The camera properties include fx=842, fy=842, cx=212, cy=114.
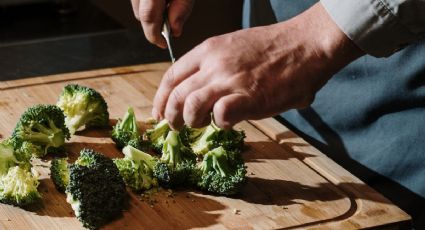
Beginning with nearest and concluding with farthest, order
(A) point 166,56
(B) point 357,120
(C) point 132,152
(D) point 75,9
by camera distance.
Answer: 1. (C) point 132,152
2. (B) point 357,120
3. (A) point 166,56
4. (D) point 75,9

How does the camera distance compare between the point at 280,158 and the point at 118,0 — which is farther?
the point at 118,0

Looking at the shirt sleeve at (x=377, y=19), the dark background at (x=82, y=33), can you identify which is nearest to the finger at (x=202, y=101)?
the shirt sleeve at (x=377, y=19)

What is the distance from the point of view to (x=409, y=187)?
206 centimetres

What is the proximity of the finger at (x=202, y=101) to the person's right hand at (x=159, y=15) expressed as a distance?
0.43 metres

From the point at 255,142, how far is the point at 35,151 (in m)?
0.54

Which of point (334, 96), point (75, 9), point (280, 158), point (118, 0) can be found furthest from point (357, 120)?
point (75, 9)

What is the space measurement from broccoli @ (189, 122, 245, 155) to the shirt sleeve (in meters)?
0.53

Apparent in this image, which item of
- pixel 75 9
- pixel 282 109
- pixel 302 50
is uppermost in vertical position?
pixel 302 50

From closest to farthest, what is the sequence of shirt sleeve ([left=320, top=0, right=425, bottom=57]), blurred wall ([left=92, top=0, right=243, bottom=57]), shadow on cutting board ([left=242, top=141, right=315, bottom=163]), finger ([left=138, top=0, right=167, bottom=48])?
shirt sleeve ([left=320, top=0, right=425, bottom=57]), finger ([left=138, top=0, right=167, bottom=48]), shadow on cutting board ([left=242, top=141, right=315, bottom=163]), blurred wall ([left=92, top=0, right=243, bottom=57])

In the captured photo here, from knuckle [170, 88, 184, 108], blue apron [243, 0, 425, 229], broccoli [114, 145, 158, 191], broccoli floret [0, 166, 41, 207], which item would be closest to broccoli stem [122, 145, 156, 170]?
broccoli [114, 145, 158, 191]

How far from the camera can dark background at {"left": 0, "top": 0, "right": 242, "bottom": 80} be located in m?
2.69

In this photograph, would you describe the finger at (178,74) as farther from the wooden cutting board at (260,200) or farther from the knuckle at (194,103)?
the wooden cutting board at (260,200)

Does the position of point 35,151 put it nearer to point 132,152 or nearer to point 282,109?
point 132,152

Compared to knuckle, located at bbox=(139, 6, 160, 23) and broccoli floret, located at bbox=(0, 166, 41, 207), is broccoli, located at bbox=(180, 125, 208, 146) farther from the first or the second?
broccoli floret, located at bbox=(0, 166, 41, 207)
